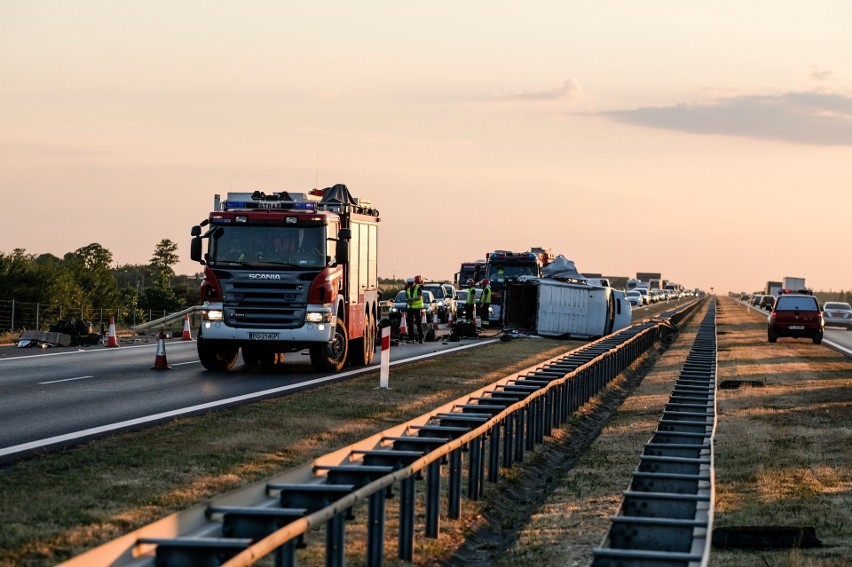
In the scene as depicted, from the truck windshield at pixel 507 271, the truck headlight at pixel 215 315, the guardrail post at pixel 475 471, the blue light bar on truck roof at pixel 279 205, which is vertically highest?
the blue light bar on truck roof at pixel 279 205

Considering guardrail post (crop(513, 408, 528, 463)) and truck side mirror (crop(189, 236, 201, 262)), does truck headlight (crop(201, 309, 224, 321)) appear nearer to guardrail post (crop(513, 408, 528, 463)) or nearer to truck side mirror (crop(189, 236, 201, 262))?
truck side mirror (crop(189, 236, 201, 262))

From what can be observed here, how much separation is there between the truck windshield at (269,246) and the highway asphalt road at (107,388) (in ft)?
7.06

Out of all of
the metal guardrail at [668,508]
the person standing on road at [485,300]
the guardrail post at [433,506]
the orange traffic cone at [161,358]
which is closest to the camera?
the metal guardrail at [668,508]

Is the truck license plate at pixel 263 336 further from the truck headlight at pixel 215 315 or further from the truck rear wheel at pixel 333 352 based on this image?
the truck rear wheel at pixel 333 352

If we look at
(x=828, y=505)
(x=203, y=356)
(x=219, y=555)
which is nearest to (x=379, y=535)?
(x=219, y=555)

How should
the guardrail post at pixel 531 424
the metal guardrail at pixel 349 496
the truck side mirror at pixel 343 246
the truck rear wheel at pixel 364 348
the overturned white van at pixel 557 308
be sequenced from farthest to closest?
the overturned white van at pixel 557 308, the truck rear wheel at pixel 364 348, the truck side mirror at pixel 343 246, the guardrail post at pixel 531 424, the metal guardrail at pixel 349 496

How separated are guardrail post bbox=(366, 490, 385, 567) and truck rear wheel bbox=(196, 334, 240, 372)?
17.2m

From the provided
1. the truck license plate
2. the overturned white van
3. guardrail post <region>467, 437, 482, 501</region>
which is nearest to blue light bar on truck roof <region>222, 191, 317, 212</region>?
the truck license plate

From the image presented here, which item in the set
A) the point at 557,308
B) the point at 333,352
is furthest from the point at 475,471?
the point at 557,308

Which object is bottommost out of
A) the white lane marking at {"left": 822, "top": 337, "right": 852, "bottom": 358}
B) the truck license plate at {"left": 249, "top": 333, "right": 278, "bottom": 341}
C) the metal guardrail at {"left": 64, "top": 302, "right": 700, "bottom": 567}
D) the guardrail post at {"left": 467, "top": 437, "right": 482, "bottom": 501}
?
the white lane marking at {"left": 822, "top": 337, "right": 852, "bottom": 358}

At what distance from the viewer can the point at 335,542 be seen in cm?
785

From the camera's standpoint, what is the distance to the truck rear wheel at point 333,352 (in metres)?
25.8

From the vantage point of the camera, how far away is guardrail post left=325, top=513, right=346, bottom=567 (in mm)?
7809

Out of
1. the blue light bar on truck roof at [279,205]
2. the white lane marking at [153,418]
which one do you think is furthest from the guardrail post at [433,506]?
the blue light bar on truck roof at [279,205]
